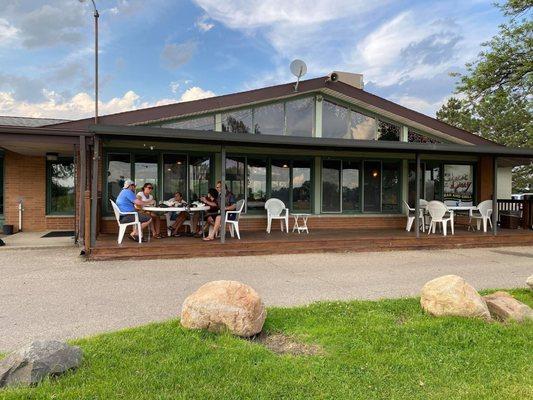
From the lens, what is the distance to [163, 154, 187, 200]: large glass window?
10.5 metres

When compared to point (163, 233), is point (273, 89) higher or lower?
higher

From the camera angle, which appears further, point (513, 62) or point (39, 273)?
point (513, 62)

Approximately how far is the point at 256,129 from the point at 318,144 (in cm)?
235

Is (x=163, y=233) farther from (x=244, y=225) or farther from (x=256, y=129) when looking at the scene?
(x=256, y=129)

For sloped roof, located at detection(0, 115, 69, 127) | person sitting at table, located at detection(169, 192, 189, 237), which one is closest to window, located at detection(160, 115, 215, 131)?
person sitting at table, located at detection(169, 192, 189, 237)

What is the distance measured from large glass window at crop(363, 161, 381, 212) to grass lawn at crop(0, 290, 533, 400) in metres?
8.20

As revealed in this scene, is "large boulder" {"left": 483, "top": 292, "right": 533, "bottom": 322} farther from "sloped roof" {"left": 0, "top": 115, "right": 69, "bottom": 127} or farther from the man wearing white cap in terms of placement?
"sloped roof" {"left": 0, "top": 115, "right": 69, "bottom": 127}

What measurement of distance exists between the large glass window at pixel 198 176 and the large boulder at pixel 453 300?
7.30 metres

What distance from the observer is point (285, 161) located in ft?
37.3

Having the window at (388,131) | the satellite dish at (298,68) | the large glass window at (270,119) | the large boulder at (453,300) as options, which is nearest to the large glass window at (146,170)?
the large glass window at (270,119)

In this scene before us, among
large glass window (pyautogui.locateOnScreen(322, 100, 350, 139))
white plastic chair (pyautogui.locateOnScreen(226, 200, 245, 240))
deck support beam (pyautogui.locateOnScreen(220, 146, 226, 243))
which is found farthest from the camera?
large glass window (pyautogui.locateOnScreen(322, 100, 350, 139))

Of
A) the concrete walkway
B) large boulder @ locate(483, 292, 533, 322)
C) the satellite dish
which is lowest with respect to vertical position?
the concrete walkway

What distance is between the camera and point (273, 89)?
34.6ft

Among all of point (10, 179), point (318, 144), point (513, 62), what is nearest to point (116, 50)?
point (10, 179)
